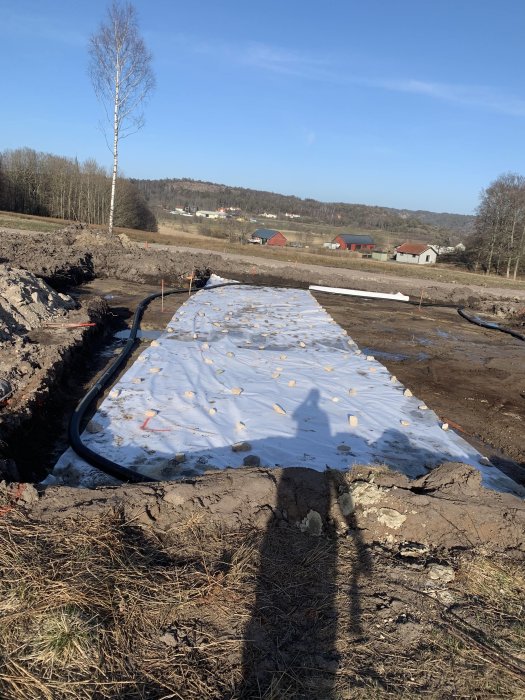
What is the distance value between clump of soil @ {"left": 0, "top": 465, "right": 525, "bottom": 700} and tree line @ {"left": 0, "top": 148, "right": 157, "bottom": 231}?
4554 centimetres

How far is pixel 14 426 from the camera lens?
18.4 ft

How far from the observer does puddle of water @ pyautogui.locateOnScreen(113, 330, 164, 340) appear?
405 inches

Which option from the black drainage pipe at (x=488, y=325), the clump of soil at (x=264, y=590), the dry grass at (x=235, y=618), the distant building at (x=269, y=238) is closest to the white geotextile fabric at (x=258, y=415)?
the clump of soil at (x=264, y=590)

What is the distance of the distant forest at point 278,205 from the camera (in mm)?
122375

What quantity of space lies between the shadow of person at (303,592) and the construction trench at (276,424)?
0.03m

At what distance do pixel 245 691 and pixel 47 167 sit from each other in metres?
52.1

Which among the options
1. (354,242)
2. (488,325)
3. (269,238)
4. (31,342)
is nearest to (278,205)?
(354,242)

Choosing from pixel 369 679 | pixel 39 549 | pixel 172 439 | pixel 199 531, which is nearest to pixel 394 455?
pixel 172 439

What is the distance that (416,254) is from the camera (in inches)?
2479

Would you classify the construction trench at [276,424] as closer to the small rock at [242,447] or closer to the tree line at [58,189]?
the small rock at [242,447]

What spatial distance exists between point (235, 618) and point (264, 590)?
299 mm

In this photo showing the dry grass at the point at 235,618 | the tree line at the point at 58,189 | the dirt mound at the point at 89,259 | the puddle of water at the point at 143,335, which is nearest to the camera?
the dry grass at the point at 235,618

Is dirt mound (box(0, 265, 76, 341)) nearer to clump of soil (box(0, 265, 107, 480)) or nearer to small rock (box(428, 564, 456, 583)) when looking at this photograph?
clump of soil (box(0, 265, 107, 480))

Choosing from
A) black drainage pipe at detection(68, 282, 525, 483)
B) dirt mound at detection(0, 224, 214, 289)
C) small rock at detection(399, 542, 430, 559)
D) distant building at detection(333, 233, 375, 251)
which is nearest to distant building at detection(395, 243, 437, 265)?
distant building at detection(333, 233, 375, 251)
